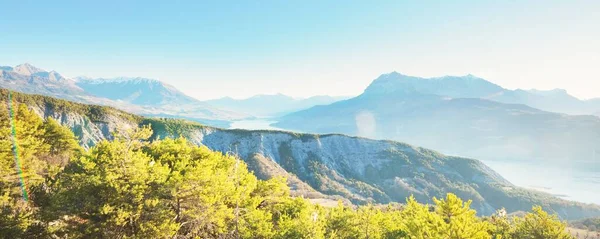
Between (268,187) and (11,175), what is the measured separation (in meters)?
30.9

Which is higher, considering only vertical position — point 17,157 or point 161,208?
point 17,157

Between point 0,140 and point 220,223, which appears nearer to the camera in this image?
point 220,223

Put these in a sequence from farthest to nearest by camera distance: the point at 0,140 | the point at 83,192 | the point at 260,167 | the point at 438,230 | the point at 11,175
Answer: the point at 260,167 < the point at 0,140 < the point at 11,175 < the point at 83,192 < the point at 438,230

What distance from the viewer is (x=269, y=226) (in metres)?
33.5

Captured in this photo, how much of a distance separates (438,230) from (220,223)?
17646 millimetres

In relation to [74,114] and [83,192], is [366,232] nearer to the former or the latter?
[83,192]

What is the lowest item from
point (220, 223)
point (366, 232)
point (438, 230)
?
point (366, 232)

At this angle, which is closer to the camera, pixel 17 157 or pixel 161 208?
pixel 161 208

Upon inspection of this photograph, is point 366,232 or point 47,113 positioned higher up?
point 47,113

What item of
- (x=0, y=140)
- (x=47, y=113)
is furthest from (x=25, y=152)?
(x=47, y=113)

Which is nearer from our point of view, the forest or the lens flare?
the forest

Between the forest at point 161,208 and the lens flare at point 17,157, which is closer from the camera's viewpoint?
the forest at point 161,208

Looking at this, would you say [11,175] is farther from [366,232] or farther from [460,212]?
[460,212]

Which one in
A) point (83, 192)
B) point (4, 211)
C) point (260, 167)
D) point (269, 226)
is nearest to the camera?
point (83, 192)
